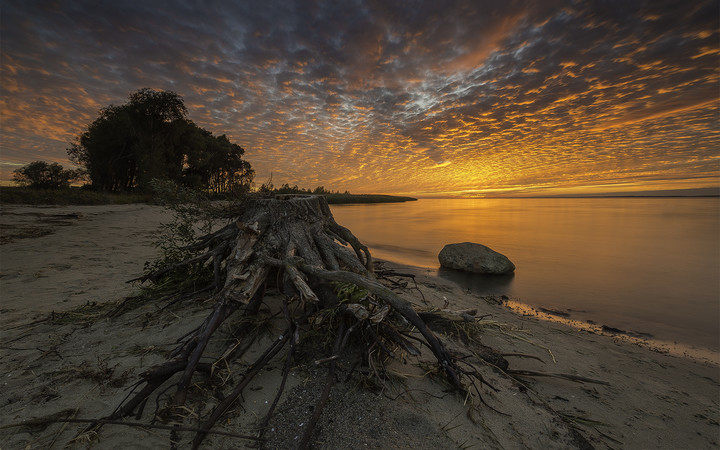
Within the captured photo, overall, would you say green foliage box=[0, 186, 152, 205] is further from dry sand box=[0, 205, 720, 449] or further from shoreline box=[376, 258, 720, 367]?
shoreline box=[376, 258, 720, 367]

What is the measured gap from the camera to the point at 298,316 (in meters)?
3.11

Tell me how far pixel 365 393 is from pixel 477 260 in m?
6.86

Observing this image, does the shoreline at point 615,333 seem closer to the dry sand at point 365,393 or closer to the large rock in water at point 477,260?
the dry sand at point 365,393

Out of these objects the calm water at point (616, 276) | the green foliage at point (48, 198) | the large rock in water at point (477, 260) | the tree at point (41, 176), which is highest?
the tree at point (41, 176)

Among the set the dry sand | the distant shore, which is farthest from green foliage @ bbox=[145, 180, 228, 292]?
the distant shore

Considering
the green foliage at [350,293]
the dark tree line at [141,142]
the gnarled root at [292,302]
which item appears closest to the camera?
the gnarled root at [292,302]

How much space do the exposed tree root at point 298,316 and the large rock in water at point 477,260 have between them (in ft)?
17.3

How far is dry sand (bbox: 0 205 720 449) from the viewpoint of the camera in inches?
76.7

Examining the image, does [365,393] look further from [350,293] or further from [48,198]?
[48,198]

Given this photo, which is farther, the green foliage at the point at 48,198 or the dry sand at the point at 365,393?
the green foliage at the point at 48,198

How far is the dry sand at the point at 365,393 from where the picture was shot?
195 cm

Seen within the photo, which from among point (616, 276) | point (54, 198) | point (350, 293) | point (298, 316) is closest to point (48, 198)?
point (54, 198)

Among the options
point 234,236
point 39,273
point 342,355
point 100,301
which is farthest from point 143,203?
point 342,355

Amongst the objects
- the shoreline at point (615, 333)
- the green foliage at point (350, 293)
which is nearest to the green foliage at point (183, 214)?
the green foliage at point (350, 293)
